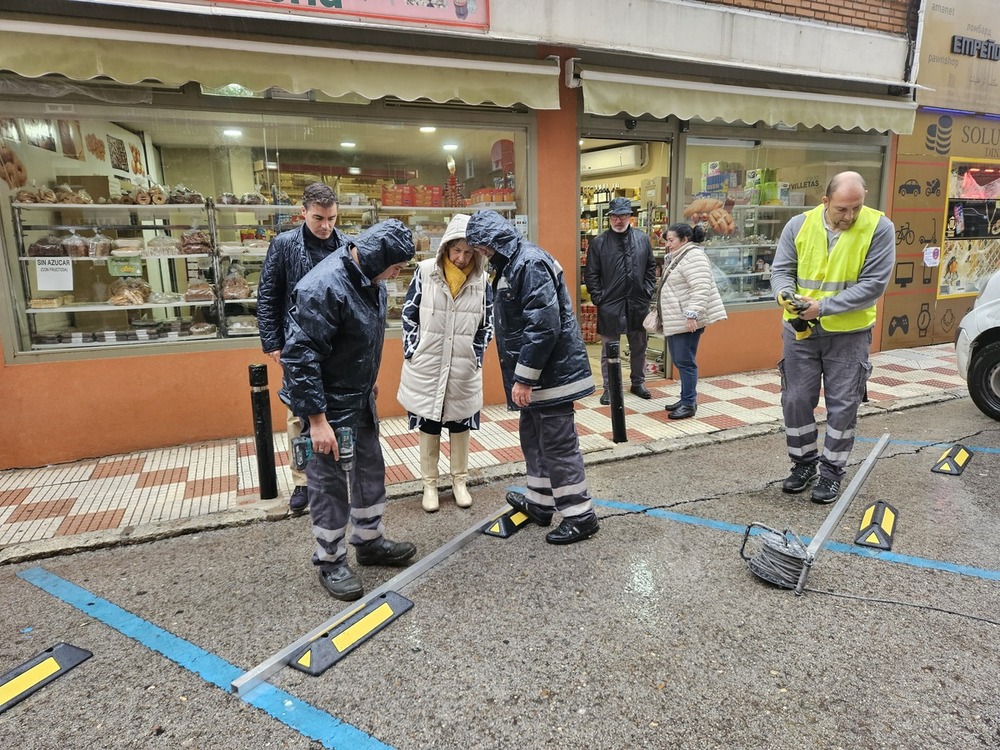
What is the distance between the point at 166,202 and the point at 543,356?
406 cm

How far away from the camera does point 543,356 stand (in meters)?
3.33

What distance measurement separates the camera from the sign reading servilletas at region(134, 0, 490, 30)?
4797 mm

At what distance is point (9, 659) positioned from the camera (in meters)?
2.73

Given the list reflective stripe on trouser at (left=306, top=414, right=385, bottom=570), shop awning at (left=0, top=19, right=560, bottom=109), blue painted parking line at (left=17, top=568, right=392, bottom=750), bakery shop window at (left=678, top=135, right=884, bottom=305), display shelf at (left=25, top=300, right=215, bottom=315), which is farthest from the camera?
bakery shop window at (left=678, top=135, right=884, bottom=305)

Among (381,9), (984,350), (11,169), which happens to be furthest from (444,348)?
(984,350)

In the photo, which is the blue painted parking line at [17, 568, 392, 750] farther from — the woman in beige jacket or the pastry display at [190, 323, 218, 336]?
the woman in beige jacket

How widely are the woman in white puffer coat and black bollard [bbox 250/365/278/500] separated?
957mm

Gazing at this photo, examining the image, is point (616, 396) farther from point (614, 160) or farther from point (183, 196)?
point (614, 160)

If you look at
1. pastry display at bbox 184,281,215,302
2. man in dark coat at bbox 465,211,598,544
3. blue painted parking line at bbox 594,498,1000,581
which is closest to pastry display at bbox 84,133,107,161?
pastry display at bbox 184,281,215,302

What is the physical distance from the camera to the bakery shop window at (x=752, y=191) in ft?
24.9

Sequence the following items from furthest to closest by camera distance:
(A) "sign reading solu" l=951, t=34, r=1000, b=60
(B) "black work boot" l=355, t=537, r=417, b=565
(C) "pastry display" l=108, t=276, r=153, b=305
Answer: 1. (A) "sign reading solu" l=951, t=34, r=1000, b=60
2. (C) "pastry display" l=108, t=276, r=153, b=305
3. (B) "black work boot" l=355, t=537, r=417, b=565

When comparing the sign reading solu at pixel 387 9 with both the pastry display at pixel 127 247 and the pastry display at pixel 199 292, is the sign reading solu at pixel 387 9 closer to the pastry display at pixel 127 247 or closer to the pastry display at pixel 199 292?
the pastry display at pixel 127 247

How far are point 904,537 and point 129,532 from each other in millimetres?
4700

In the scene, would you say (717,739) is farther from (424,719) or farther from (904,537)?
(904,537)
